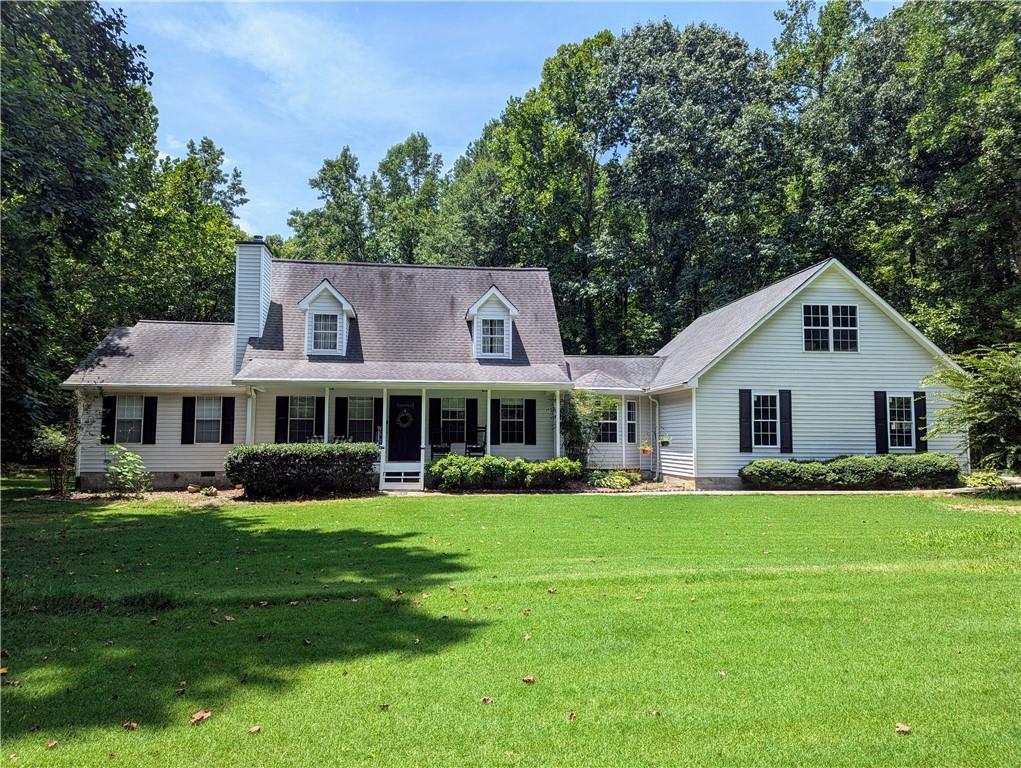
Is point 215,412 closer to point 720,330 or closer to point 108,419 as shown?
point 108,419

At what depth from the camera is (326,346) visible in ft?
67.7

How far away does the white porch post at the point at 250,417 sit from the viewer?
1873cm

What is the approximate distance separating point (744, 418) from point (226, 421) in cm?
1614

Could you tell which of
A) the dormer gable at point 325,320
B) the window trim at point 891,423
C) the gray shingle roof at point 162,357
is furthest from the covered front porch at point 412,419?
the window trim at point 891,423

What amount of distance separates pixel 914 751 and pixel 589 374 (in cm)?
1945

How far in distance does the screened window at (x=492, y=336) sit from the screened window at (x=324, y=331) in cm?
491

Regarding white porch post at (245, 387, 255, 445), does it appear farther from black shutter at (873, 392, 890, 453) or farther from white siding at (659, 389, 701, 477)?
black shutter at (873, 392, 890, 453)

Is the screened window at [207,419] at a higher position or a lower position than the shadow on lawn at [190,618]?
higher

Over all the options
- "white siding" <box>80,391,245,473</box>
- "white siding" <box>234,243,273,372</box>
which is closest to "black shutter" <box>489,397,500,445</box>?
"white siding" <box>80,391,245,473</box>

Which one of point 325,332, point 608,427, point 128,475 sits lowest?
point 128,475

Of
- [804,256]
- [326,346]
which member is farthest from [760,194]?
[326,346]

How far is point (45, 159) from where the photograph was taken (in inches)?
408

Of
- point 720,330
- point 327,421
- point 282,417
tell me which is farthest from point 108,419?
point 720,330

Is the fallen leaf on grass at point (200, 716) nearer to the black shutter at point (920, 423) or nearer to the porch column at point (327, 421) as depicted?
the porch column at point (327, 421)
